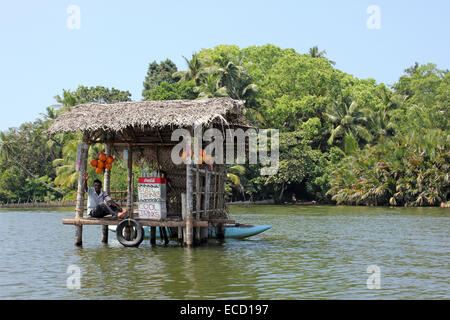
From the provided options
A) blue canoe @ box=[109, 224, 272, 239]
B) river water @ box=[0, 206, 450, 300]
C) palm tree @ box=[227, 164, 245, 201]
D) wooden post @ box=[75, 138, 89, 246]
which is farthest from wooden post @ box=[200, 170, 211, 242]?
palm tree @ box=[227, 164, 245, 201]

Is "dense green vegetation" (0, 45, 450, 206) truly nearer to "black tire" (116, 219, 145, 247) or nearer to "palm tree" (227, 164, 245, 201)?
"palm tree" (227, 164, 245, 201)

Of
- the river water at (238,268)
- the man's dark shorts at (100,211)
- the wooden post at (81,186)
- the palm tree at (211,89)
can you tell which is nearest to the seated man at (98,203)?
the man's dark shorts at (100,211)

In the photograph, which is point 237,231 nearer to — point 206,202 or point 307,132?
point 206,202

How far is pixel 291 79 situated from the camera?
43719 millimetres

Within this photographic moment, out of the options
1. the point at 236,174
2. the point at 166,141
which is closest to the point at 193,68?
the point at 236,174

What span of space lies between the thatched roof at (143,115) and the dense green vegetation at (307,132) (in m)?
22.1

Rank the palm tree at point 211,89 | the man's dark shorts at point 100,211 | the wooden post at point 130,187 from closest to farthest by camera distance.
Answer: the man's dark shorts at point 100,211, the wooden post at point 130,187, the palm tree at point 211,89

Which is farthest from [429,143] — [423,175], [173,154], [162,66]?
[162,66]

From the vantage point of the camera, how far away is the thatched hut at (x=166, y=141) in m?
12.8

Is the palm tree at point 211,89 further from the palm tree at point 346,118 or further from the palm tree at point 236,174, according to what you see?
the palm tree at point 346,118

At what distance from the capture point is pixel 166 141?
49.5ft

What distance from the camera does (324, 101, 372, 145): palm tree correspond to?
4125 cm

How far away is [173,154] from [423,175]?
2333 centimetres
